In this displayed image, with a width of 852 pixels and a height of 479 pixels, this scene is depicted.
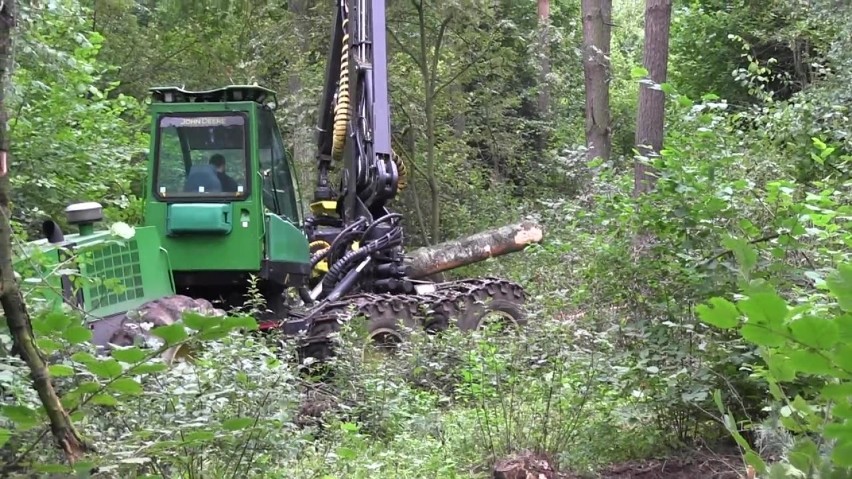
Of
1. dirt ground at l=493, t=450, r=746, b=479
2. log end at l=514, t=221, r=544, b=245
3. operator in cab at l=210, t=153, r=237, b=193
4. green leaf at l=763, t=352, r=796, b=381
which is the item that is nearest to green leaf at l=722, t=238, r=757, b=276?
green leaf at l=763, t=352, r=796, b=381

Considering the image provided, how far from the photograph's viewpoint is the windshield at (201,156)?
307 inches

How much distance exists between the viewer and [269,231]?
26.1ft

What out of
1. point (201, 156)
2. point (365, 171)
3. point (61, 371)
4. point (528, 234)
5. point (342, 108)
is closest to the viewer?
point (61, 371)

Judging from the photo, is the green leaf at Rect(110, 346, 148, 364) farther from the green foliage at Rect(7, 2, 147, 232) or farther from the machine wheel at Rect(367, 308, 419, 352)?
the green foliage at Rect(7, 2, 147, 232)


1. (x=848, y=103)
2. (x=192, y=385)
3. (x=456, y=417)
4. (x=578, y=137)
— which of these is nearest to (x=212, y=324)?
(x=192, y=385)

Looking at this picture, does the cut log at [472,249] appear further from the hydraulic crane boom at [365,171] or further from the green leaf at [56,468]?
the green leaf at [56,468]

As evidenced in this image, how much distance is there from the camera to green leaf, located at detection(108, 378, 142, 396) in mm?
1766

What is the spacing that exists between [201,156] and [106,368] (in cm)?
648

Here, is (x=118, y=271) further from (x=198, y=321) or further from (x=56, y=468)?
(x=198, y=321)

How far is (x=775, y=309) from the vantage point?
1.30m

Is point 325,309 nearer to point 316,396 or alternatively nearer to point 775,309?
point 316,396

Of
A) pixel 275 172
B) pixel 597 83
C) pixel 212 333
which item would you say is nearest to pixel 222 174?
pixel 275 172

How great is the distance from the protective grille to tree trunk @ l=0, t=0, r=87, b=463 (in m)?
4.84

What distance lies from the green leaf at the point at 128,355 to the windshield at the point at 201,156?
6153 millimetres
